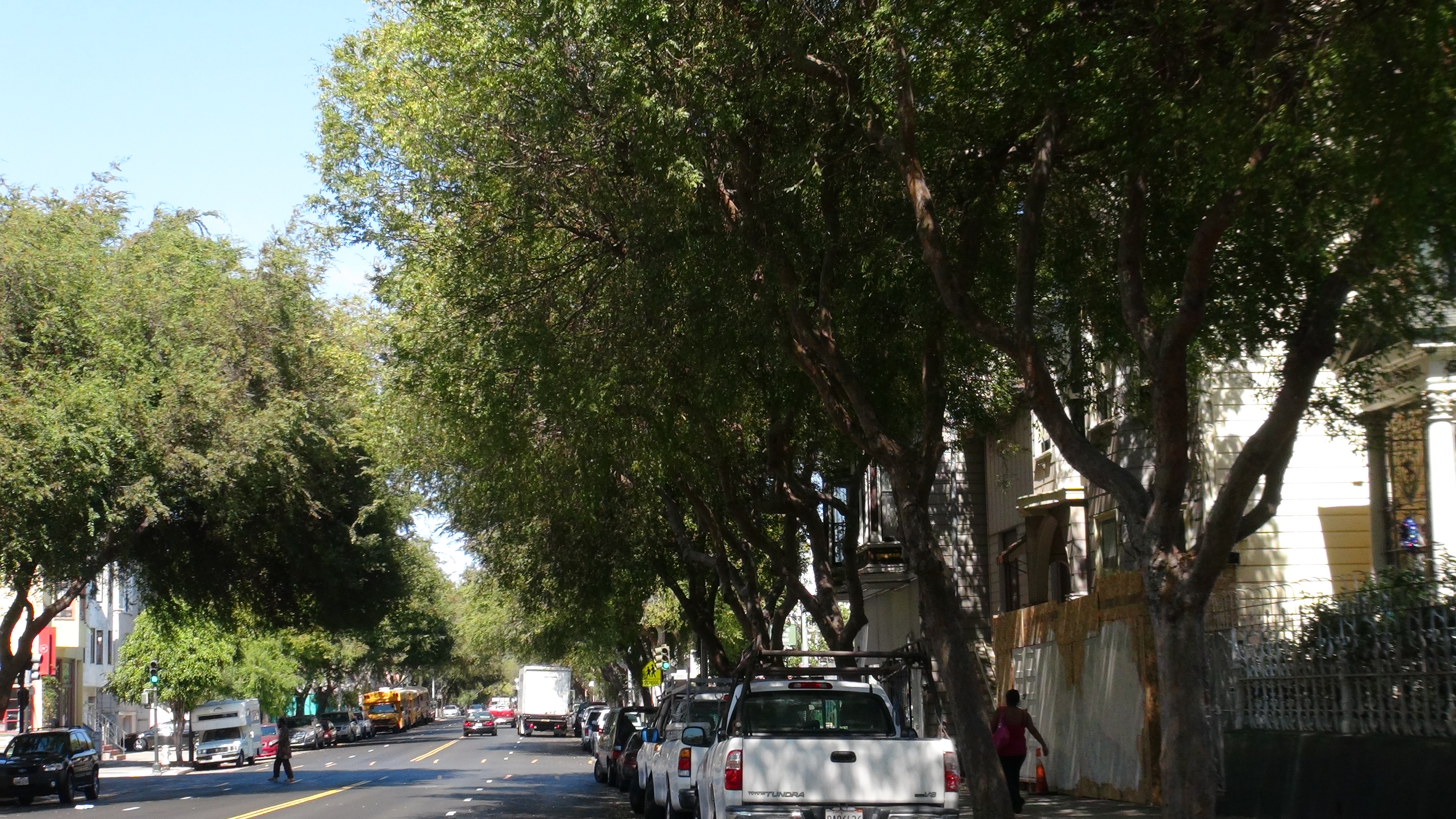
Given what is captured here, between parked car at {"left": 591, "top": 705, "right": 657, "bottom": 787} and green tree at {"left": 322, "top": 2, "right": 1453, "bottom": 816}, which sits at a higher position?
green tree at {"left": 322, "top": 2, "right": 1453, "bottom": 816}

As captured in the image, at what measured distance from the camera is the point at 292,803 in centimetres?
2503

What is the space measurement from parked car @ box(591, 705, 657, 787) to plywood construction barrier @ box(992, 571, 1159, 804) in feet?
24.6

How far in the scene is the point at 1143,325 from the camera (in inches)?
446

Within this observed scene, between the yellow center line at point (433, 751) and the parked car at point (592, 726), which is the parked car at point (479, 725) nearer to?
the yellow center line at point (433, 751)

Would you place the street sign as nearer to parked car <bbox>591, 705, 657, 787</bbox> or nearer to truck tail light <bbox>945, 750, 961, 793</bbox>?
parked car <bbox>591, 705, 657, 787</bbox>

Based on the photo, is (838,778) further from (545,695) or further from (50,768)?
(545,695)

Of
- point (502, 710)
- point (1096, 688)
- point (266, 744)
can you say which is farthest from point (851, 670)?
point (502, 710)

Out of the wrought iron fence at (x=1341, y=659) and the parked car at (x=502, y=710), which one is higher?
the wrought iron fence at (x=1341, y=659)

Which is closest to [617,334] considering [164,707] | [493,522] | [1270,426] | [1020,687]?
[1270,426]

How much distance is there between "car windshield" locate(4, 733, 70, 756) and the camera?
3014 centimetres

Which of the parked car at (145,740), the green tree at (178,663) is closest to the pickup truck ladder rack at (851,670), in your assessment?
the green tree at (178,663)

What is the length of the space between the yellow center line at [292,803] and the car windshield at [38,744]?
5999 mm

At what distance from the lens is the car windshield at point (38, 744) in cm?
3014

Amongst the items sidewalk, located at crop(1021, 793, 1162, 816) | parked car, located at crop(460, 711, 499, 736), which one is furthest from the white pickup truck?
parked car, located at crop(460, 711, 499, 736)
